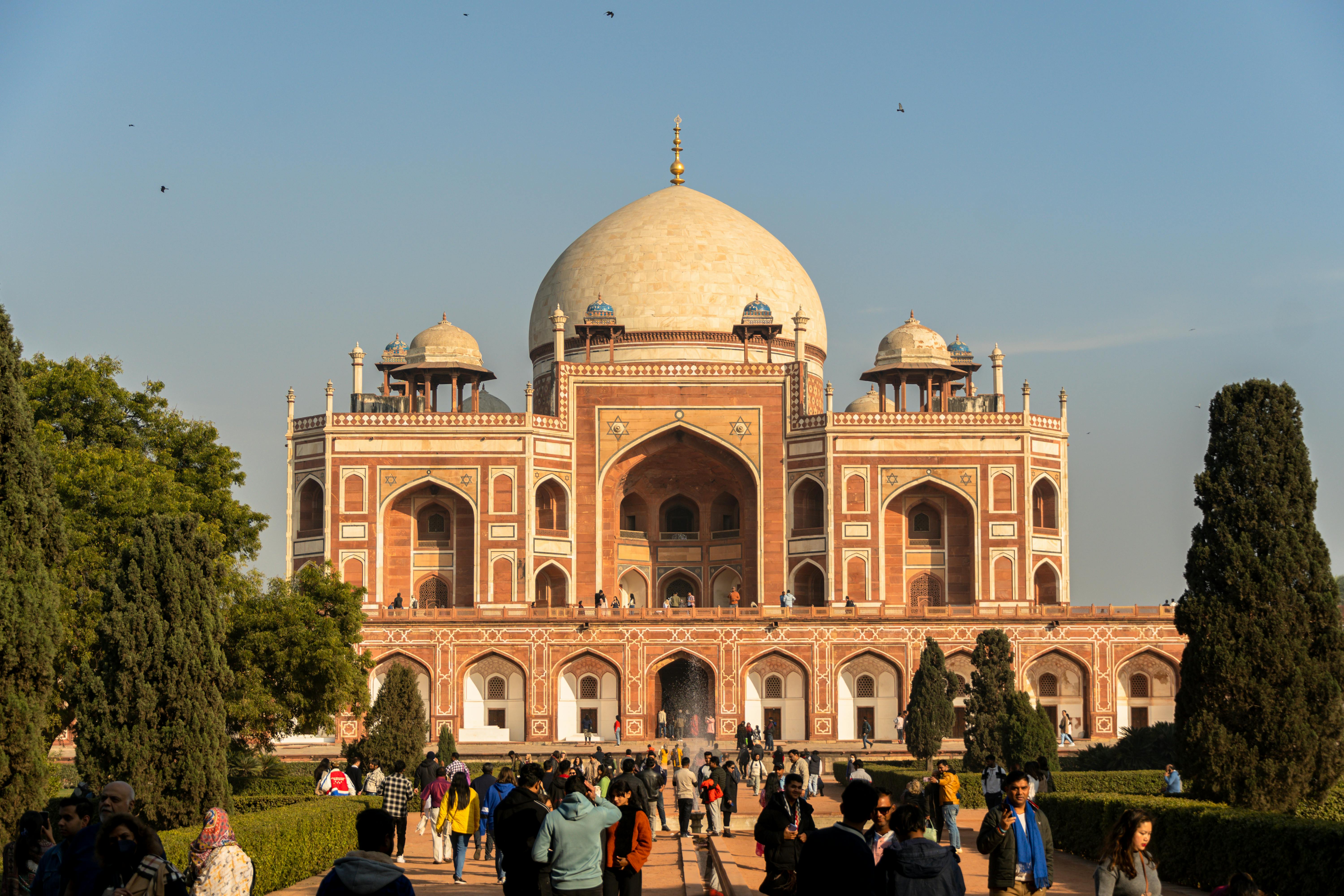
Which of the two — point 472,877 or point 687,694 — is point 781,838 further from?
point 687,694

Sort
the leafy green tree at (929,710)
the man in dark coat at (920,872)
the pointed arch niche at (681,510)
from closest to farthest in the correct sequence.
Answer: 1. the man in dark coat at (920,872)
2. the leafy green tree at (929,710)
3. the pointed arch niche at (681,510)

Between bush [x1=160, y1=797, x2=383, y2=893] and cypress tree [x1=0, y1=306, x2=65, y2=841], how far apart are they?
1178mm

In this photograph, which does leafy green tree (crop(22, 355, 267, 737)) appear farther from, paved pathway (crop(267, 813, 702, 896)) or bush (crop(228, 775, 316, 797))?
paved pathway (crop(267, 813, 702, 896))

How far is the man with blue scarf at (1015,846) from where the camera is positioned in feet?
26.4

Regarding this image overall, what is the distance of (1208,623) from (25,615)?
408 inches

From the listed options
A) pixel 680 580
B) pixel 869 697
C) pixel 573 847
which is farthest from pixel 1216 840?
pixel 680 580

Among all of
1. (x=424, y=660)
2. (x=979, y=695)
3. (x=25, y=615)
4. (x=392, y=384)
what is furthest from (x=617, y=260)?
(x=25, y=615)

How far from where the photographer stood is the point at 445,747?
22.6 m

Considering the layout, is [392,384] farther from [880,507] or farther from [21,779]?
[21,779]

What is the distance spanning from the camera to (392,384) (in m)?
42.5

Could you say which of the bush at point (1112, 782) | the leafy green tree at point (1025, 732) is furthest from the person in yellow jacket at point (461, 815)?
the bush at point (1112, 782)

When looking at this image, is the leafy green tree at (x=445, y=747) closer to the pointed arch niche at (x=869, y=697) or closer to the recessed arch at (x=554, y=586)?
the pointed arch niche at (x=869, y=697)

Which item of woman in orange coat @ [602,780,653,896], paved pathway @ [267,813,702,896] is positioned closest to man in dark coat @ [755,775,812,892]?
woman in orange coat @ [602,780,653,896]

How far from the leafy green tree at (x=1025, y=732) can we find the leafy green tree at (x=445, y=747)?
7.54m
